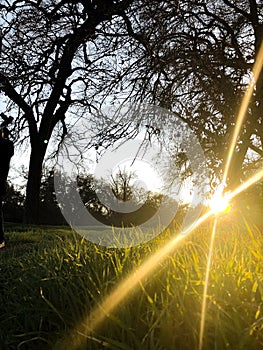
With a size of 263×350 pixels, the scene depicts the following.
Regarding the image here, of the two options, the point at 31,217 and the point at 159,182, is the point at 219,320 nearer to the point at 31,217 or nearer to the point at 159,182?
the point at 159,182

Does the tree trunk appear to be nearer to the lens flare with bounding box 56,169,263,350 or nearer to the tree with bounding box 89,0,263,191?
the tree with bounding box 89,0,263,191

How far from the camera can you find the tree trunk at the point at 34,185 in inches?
587

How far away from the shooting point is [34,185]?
49.3 ft

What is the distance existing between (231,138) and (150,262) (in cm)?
267

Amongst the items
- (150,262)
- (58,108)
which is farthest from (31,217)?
(150,262)

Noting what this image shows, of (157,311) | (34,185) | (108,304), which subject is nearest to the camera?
(157,311)

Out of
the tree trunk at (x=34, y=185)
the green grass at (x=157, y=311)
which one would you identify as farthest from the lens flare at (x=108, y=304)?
the tree trunk at (x=34, y=185)

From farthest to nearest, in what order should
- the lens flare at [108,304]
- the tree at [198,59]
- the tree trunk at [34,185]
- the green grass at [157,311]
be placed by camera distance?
the tree trunk at [34,185] < the tree at [198,59] < the lens flare at [108,304] < the green grass at [157,311]

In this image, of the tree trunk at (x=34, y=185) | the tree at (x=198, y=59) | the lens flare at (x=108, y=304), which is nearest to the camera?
the lens flare at (x=108, y=304)

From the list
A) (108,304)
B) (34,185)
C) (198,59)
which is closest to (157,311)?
(108,304)

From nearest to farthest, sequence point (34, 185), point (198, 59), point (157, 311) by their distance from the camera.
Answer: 1. point (157, 311)
2. point (198, 59)
3. point (34, 185)

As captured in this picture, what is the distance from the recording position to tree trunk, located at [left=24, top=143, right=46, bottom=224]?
14.9m

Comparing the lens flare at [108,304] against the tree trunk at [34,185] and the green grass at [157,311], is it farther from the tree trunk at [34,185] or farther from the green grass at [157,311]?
the tree trunk at [34,185]

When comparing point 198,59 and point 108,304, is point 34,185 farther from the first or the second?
point 108,304
